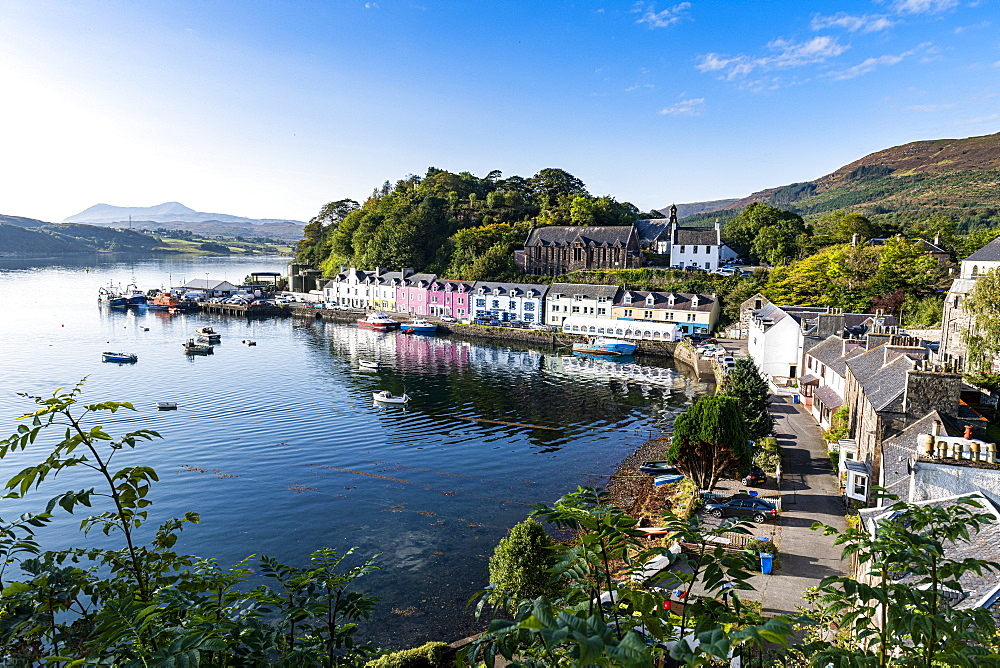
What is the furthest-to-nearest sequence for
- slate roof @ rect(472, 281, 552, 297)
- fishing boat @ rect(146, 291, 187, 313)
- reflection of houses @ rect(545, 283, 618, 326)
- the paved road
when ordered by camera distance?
fishing boat @ rect(146, 291, 187, 313) → slate roof @ rect(472, 281, 552, 297) → reflection of houses @ rect(545, 283, 618, 326) → the paved road

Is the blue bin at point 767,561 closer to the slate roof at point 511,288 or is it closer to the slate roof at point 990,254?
the slate roof at point 990,254

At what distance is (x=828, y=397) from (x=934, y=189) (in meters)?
156

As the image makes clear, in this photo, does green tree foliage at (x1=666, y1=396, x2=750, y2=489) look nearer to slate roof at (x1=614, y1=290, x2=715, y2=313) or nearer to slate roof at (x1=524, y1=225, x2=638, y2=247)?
slate roof at (x1=614, y1=290, x2=715, y2=313)

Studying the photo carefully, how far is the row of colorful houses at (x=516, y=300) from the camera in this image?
69750 mm

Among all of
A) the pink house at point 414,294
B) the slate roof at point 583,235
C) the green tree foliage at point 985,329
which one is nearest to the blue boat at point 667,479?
the green tree foliage at point 985,329

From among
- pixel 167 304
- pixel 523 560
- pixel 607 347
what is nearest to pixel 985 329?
pixel 523 560

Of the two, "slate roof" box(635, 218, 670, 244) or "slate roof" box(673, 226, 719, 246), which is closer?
"slate roof" box(673, 226, 719, 246)

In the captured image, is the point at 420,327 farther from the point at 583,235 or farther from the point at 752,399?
the point at 752,399

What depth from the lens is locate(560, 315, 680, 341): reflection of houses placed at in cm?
6825

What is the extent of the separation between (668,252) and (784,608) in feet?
261

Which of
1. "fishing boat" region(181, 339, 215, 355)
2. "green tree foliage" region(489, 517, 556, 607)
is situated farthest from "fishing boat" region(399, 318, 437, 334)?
"green tree foliage" region(489, 517, 556, 607)

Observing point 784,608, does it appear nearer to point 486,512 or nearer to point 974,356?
point 486,512

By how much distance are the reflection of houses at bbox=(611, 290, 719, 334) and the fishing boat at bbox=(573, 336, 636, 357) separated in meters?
5.12

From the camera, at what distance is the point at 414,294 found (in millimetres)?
90562
